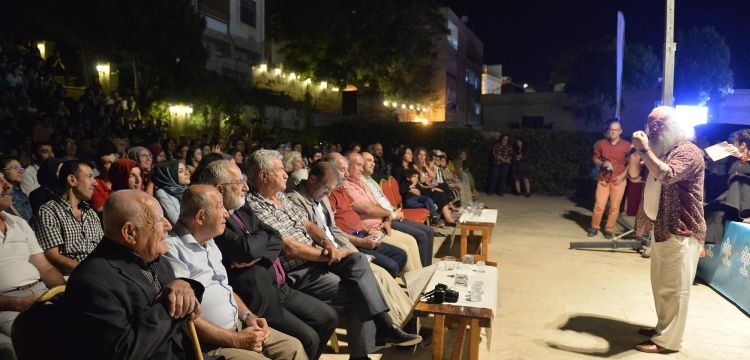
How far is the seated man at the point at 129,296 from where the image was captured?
1.80 m

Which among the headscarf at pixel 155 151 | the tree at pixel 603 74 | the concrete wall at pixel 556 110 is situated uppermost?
the tree at pixel 603 74

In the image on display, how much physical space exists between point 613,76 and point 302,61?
1456 cm

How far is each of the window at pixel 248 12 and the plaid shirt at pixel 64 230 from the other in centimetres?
1982

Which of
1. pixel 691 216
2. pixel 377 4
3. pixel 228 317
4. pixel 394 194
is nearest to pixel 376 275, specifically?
pixel 228 317

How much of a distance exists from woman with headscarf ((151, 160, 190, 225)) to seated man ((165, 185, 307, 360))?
1556mm

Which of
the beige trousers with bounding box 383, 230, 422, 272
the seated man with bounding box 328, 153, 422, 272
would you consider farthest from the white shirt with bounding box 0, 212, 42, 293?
the beige trousers with bounding box 383, 230, 422, 272

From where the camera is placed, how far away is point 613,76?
74.6 feet

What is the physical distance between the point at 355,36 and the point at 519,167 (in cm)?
1285

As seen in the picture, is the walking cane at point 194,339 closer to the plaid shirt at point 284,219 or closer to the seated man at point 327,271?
the plaid shirt at point 284,219

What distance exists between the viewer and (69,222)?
3531mm

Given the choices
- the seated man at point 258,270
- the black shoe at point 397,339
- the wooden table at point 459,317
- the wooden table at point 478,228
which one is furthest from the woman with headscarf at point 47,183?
the wooden table at point 478,228

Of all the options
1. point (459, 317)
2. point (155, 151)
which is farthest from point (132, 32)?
point (459, 317)

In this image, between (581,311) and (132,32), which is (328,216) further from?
(132,32)

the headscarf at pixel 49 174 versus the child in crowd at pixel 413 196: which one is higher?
the headscarf at pixel 49 174
